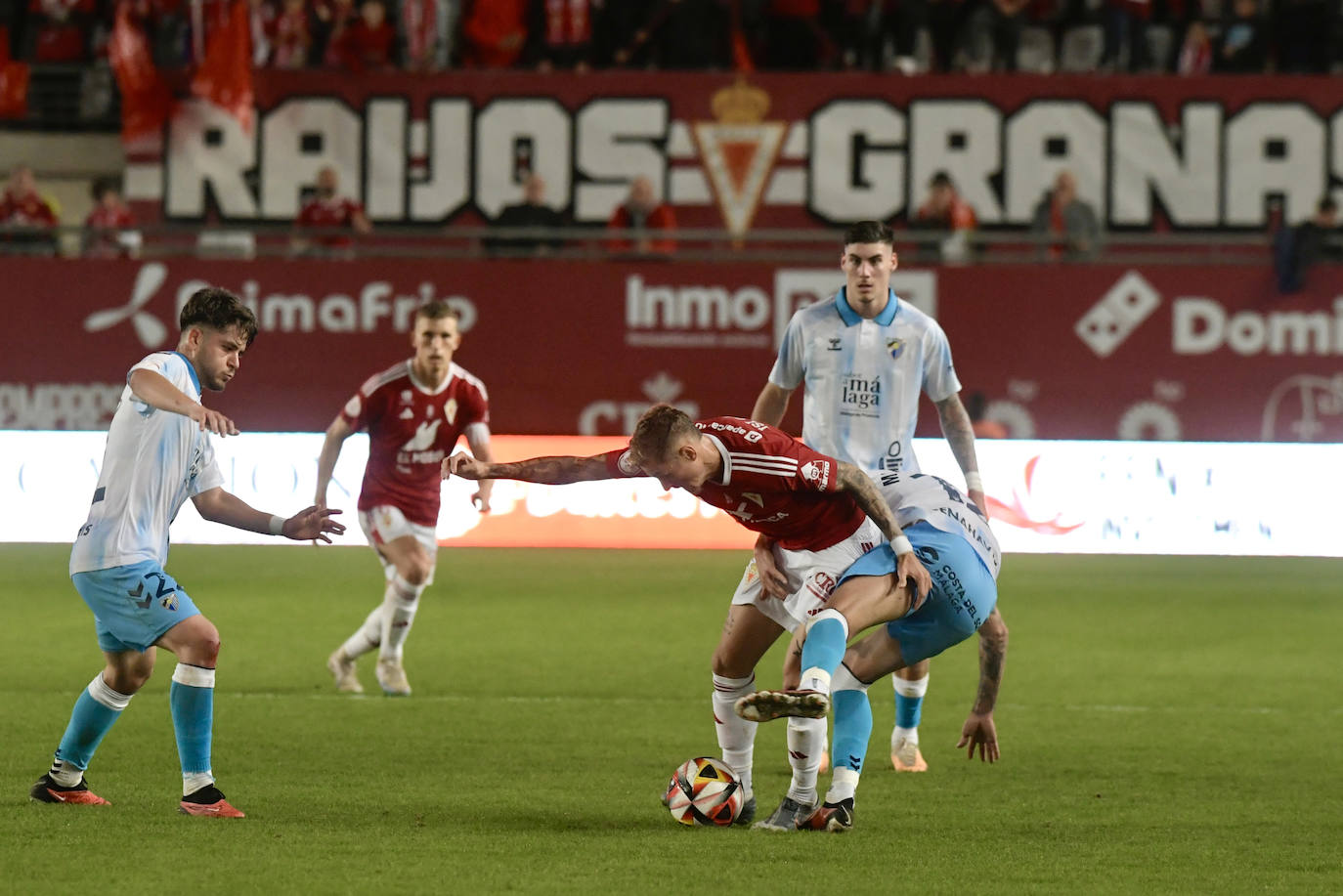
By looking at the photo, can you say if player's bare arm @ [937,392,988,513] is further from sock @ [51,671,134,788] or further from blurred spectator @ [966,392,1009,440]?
blurred spectator @ [966,392,1009,440]

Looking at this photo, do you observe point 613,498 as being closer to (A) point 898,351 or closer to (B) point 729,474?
(A) point 898,351

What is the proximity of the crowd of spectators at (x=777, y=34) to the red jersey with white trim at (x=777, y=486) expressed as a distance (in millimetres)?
15566

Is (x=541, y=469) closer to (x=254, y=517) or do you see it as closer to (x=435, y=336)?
(x=254, y=517)

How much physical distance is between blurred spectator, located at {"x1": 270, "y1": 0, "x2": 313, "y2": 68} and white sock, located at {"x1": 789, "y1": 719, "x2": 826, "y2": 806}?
16746 mm

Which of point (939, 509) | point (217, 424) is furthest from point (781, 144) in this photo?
point (217, 424)

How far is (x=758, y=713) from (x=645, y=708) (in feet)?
13.5

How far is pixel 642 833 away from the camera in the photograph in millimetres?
6742

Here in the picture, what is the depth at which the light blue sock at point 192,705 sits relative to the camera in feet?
22.0

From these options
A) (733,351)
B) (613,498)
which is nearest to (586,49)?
(733,351)

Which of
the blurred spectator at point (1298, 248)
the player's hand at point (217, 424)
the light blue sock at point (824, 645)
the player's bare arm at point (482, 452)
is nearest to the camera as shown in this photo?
the player's hand at point (217, 424)

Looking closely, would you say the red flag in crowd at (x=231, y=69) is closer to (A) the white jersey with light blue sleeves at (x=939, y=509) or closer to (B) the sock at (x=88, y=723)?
(B) the sock at (x=88, y=723)

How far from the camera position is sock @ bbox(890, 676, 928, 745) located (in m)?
8.45

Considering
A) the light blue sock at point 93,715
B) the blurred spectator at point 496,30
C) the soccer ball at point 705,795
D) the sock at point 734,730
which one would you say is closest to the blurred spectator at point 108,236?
the blurred spectator at point 496,30

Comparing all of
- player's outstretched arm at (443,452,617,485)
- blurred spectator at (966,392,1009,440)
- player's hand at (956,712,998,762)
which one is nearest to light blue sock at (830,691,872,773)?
player's hand at (956,712,998,762)
